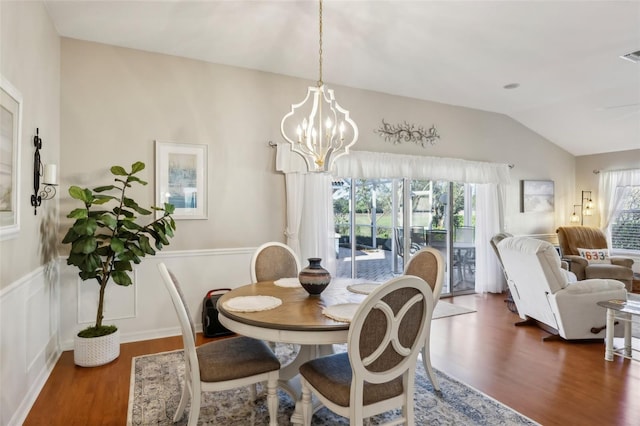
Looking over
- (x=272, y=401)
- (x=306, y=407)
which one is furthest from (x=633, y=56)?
(x=272, y=401)

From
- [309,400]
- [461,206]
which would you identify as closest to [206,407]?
[309,400]

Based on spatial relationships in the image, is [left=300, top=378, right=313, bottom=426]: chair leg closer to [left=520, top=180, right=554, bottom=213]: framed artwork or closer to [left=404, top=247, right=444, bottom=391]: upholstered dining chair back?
[left=404, top=247, right=444, bottom=391]: upholstered dining chair back

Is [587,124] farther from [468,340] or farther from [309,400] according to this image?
[309,400]

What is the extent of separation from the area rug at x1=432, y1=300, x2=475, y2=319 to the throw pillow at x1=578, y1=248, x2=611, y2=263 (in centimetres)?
245

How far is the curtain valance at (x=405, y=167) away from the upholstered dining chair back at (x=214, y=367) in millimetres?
2436

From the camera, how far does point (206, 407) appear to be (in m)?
2.38

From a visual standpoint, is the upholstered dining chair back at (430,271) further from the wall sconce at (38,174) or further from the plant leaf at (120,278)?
the wall sconce at (38,174)

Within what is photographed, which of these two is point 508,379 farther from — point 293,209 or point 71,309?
point 71,309

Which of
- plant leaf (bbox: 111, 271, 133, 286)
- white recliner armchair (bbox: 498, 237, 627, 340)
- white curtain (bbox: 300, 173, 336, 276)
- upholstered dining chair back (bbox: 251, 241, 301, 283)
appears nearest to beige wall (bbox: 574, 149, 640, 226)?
white recliner armchair (bbox: 498, 237, 627, 340)

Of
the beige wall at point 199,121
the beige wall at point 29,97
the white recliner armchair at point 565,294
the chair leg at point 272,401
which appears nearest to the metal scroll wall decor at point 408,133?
the beige wall at point 199,121

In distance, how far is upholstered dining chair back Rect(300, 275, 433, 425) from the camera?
158 centimetres

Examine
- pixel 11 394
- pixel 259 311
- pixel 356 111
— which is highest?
pixel 356 111

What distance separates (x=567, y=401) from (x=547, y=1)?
292 cm

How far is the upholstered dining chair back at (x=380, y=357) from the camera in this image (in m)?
1.58
